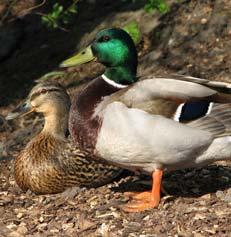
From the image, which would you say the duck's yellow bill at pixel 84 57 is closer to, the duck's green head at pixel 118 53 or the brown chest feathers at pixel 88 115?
the duck's green head at pixel 118 53

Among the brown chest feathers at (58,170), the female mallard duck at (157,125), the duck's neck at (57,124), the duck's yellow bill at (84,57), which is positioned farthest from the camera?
the duck's neck at (57,124)

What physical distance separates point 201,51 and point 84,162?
9.98 feet

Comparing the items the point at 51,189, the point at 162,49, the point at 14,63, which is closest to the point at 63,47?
the point at 14,63

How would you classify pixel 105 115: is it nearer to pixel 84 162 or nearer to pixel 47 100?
pixel 84 162

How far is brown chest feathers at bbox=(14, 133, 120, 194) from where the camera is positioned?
5.40 metres

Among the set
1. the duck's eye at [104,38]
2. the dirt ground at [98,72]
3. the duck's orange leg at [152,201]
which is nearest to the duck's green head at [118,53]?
the duck's eye at [104,38]

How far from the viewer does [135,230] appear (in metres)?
4.61

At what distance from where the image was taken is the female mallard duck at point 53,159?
541 cm

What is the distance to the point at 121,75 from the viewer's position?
4945mm

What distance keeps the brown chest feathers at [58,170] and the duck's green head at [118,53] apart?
778 mm

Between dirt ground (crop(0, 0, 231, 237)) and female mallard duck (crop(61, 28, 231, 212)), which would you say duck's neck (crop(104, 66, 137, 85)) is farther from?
dirt ground (crop(0, 0, 231, 237))

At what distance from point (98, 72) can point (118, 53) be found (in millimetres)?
3125

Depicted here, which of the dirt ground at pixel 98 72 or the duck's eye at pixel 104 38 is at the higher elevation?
the duck's eye at pixel 104 38

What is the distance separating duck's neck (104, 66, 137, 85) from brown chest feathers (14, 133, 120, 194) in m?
0.76
